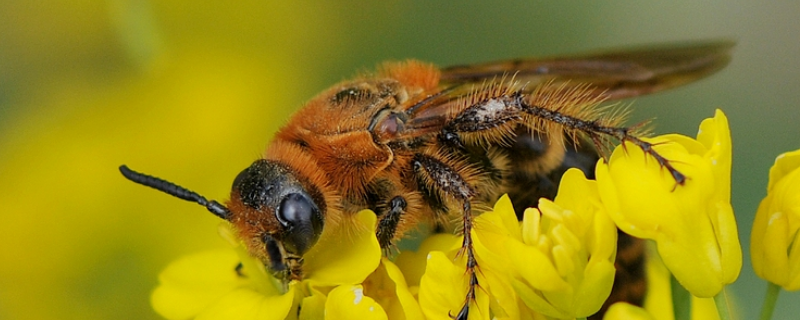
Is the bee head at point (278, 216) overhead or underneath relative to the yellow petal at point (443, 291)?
overhead

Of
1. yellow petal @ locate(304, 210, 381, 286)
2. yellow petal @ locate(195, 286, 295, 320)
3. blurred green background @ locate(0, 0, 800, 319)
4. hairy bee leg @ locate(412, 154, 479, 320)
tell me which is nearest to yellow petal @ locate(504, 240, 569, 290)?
hairy bee leg @ locate(412, 154, 479, 320)

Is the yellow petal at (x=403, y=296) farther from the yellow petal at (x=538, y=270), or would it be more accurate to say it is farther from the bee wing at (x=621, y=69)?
the bee wing at (x=621, y=69)

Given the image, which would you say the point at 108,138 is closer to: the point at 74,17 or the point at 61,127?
the point at 61,127

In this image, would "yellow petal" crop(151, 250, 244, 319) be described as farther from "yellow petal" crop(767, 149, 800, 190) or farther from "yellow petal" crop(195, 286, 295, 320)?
"yellow petal" crop(767, 149, 800, 190)

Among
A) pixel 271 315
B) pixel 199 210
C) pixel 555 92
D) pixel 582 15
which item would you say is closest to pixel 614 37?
pixel 582 15

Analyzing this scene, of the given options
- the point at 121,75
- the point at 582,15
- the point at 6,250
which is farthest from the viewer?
the point at 582,15

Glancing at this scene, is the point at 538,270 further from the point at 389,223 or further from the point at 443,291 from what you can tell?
the point at 389,223

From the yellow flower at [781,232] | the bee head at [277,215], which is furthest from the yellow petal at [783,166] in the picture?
→ the bee head at [277,215]
